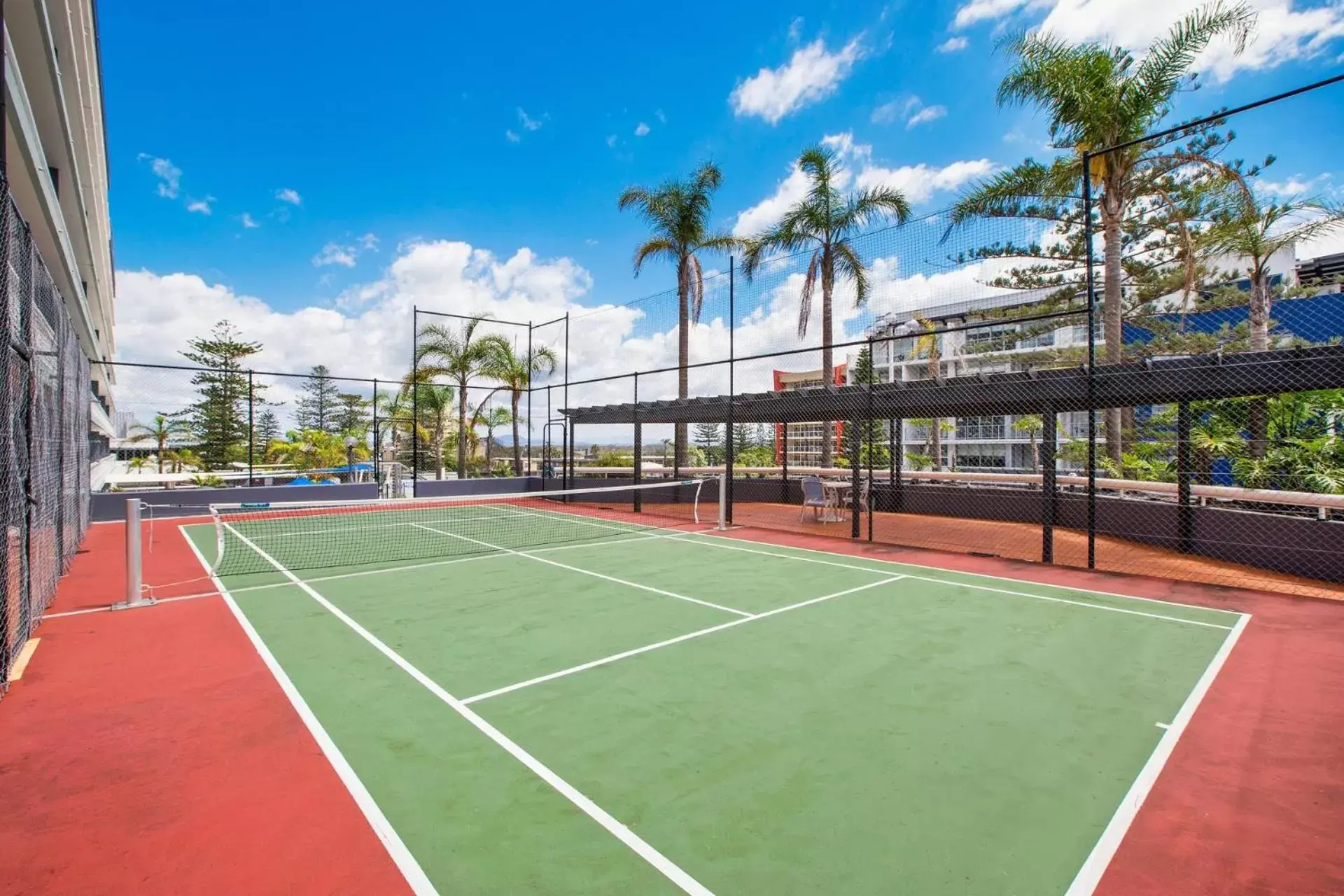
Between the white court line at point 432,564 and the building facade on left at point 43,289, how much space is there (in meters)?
2.12

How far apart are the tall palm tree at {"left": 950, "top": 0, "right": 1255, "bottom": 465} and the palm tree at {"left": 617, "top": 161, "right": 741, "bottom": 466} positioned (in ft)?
29.6

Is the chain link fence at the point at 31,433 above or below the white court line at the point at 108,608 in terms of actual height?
above

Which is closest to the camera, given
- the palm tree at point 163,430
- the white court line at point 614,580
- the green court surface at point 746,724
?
the green court surface at point 746,724

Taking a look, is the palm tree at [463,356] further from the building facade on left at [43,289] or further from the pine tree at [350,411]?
the pine tree at [350,411]

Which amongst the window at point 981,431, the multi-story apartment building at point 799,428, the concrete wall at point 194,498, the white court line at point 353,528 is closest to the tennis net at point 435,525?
the white court line at point 353,528

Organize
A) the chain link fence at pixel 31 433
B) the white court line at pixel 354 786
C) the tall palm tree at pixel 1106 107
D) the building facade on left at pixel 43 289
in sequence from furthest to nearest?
the tall palm tree at pixel 1106 107, the building facade on left at pixel 43 289, the chain link fence at pixel 31 433, the white court line at pixel 354 786

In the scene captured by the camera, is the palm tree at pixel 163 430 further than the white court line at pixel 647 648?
Yes

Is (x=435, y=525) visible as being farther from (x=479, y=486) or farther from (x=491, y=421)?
(x=491, y=421)

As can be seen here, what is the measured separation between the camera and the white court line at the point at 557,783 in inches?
99.3

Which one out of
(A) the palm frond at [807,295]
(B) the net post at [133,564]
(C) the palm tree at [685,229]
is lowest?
(B) the net post at [133,564]

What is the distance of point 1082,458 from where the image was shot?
73.0 ft

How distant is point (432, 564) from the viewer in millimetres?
9359

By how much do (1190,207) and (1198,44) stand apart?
817 centimetres

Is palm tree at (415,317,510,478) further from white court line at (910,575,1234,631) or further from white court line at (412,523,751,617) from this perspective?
white court line at (910,575,1234,631)
